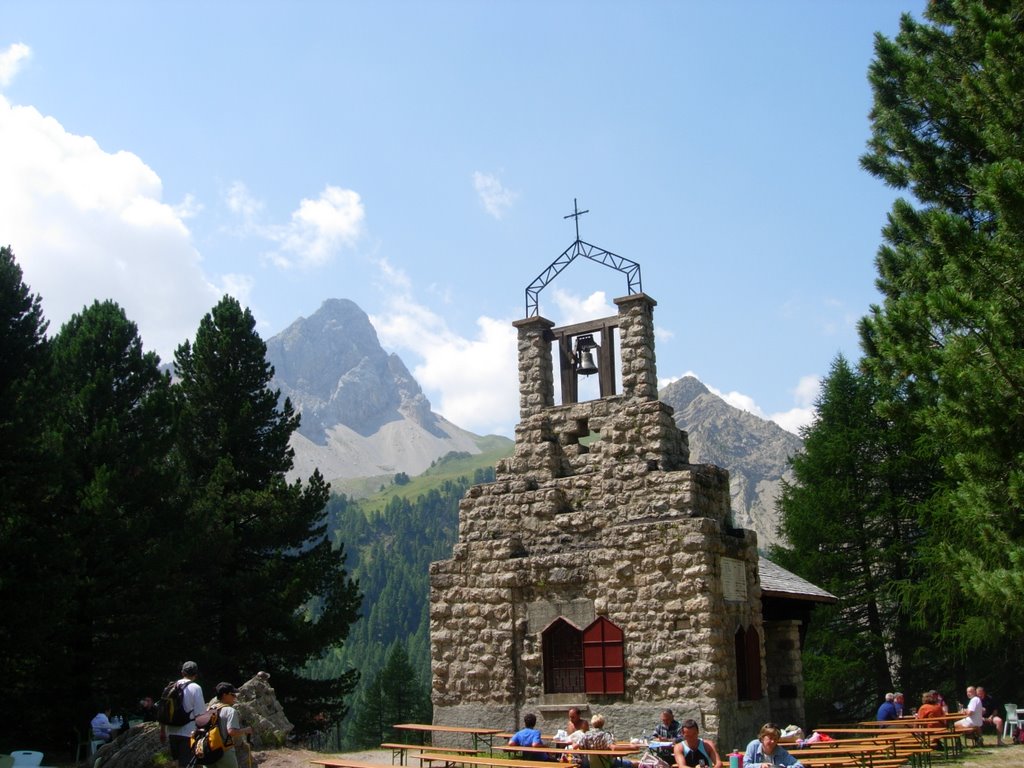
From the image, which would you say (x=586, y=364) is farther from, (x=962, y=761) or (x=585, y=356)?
(x=962, y=761)

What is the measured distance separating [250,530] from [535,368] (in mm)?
10642

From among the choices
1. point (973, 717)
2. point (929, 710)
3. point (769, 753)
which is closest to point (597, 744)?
point (769, 753)

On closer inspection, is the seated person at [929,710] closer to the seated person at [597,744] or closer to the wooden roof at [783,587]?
the wooden roof at [783,587]

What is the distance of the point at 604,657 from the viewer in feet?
46.6

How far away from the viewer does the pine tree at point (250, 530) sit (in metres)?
22.8

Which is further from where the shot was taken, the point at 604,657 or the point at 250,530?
the point at 250,530

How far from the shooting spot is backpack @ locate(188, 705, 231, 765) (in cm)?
856

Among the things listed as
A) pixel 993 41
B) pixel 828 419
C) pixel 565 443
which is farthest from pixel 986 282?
pixel 828 419

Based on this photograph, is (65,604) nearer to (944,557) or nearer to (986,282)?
(944,557)

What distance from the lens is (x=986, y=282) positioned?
12.0 m

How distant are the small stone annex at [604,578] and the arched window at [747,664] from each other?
3 centimetres

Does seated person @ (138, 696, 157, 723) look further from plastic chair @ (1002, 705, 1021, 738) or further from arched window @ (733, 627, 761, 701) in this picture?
plastic chair @ (1002, 705, 1021, 738)

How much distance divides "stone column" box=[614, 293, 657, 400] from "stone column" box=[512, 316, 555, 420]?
4.77 ft

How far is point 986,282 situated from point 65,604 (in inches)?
624
